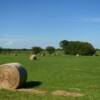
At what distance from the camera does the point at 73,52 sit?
10300 centimetres

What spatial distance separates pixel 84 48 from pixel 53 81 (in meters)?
81.3

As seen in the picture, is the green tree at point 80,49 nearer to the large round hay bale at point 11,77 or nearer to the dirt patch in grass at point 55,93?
the large round hay bale at point 11,77

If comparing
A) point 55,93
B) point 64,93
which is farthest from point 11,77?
point 64,93

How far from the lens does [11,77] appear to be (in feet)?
58.1

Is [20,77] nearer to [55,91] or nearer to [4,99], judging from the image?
[55,91]

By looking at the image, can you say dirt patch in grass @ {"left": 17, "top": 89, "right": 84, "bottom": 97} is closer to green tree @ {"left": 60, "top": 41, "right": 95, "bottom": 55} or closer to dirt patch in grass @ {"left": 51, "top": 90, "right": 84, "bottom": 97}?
dirt patch in grass @ {"left": 51, "top": 90, "right": 84, "bottom": 97}

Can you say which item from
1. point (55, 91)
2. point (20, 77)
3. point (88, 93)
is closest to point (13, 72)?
point (20, 77)

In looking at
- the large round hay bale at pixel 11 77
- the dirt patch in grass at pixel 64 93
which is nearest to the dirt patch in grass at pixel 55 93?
the dirt patch in grass at pixel 64 93

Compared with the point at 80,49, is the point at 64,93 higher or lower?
lower

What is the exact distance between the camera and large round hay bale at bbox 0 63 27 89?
17559 mm

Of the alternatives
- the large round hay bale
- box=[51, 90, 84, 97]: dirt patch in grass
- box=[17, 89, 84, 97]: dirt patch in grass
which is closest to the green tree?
the large round hay bale

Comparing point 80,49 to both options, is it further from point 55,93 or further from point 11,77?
point 55,93

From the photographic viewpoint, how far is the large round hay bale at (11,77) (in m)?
17.6

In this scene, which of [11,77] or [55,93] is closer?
[55,93]
